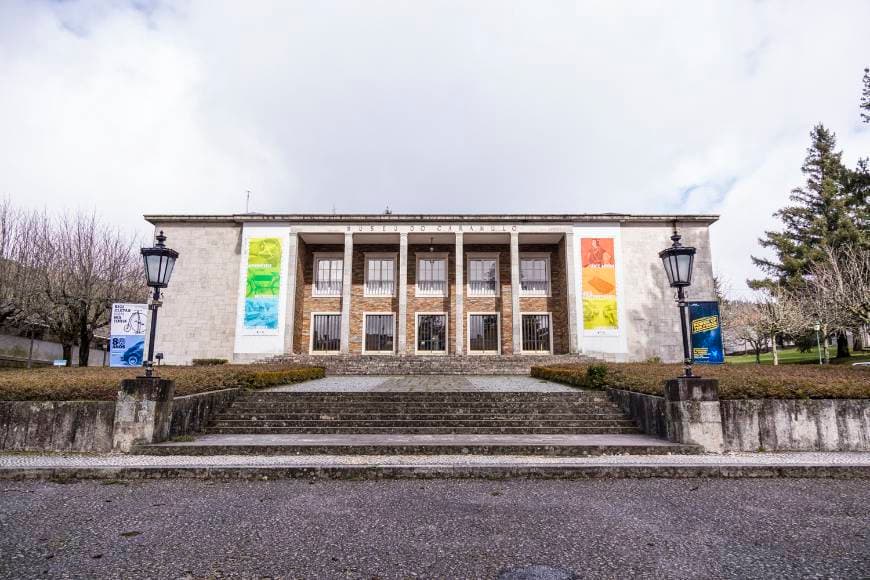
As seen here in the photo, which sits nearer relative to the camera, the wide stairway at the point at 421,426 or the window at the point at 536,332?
the wide stairway at the point at 421,426

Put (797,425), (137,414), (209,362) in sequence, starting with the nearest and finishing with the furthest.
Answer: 1. (137,414)
2. (797,425)
3. (209,362)

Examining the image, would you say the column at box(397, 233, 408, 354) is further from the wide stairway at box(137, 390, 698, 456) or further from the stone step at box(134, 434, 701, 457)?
the stone step at box(134, 434, 701, 457)

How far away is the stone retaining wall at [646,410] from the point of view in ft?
29.2

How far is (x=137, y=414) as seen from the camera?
7.95 m

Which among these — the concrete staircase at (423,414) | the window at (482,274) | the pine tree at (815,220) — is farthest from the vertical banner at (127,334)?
the pine tree at (815,220)

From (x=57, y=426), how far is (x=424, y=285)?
2210 centimetres

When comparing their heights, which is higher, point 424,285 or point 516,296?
point 424,285

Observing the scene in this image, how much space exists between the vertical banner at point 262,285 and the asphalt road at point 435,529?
66.9 ft

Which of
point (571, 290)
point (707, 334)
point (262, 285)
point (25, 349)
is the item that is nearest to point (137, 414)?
point (262, 285)

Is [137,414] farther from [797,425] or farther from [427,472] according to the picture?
[797,425]

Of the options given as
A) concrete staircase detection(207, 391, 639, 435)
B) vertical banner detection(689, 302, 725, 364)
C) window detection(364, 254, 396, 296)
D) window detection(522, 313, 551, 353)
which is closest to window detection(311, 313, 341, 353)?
window detection(364, 254, 396, 296)

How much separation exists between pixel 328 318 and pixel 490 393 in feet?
62.2

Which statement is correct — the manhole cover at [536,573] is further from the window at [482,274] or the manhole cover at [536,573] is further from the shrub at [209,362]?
the window at [482,274]

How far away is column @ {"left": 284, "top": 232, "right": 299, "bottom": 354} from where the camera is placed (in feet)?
84.7
